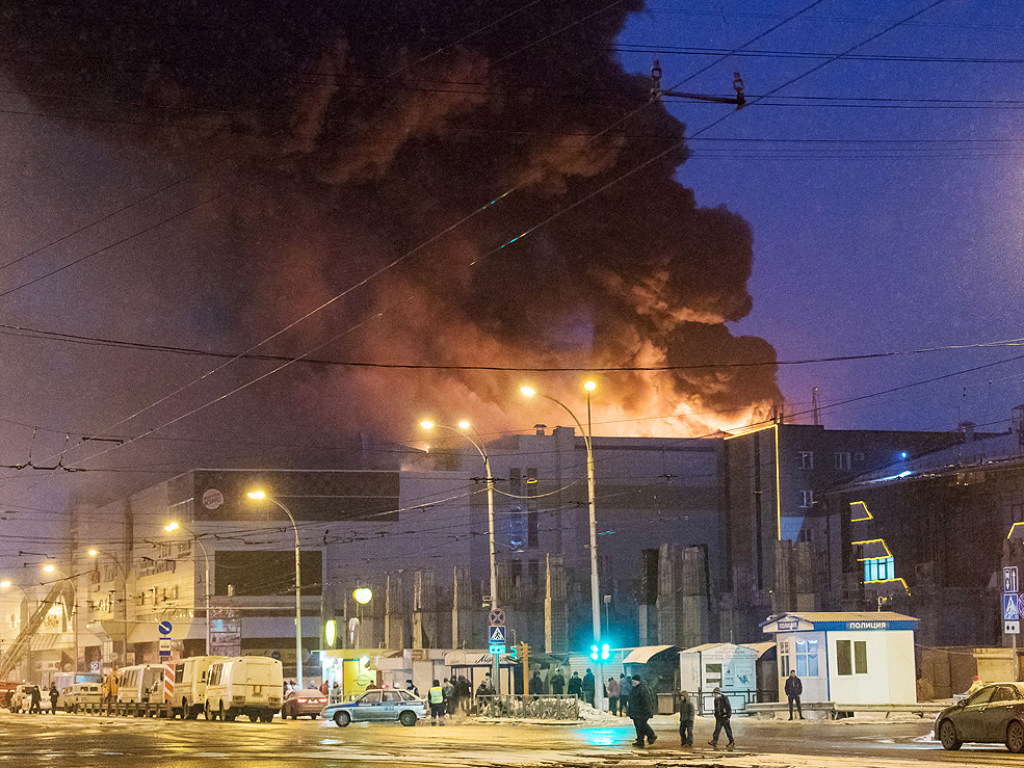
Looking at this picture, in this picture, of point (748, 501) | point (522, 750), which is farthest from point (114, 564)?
point (522, 750)

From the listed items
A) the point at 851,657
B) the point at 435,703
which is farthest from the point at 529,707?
the point at 851,657

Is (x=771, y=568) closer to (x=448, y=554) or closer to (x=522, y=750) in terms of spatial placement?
(x=448, y=554)

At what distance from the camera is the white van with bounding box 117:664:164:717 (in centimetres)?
5538

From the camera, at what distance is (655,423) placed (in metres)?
105

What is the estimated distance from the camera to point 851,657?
40.3 m

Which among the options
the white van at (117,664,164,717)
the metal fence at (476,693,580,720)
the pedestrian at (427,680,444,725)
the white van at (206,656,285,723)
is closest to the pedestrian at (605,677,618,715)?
the metal fence at (476,693,580,720)

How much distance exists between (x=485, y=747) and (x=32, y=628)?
4018 inches

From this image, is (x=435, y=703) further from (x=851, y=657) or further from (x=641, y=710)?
Answer: (x=641, y=710)

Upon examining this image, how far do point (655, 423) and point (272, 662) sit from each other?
60084 millimetres

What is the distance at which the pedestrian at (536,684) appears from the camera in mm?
56822

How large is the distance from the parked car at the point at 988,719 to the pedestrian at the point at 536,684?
106 feet

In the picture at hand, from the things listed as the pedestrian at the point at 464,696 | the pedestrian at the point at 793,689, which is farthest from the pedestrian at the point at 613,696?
the pedestrian at the point at 793,689

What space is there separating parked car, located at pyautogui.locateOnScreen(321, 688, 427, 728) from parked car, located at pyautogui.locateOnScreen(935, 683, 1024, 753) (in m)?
19.8

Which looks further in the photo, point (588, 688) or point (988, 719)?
point (588, 688)
